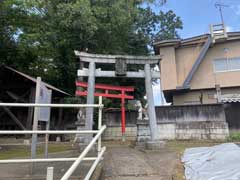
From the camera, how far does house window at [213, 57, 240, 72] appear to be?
1338 cm

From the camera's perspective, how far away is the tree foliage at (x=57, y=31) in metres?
11.6

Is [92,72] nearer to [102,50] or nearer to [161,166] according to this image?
[161,166]

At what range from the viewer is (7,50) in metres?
12.6

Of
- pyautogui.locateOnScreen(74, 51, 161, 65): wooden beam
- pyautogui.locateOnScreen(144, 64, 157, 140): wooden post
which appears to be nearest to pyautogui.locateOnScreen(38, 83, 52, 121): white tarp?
pyautogui.locateOnScreen(74, 51, 161, 65): wooden beam

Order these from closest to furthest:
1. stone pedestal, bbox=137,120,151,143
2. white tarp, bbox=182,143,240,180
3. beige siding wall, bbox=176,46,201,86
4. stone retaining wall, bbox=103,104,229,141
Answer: white tarp, bbox=182,143,240,180 < stone pedestal, bbox=137,120,151,143 < stone retaining wall, bbox=103,104,229,141 < beige siding wall, bbox=176,46,201,86

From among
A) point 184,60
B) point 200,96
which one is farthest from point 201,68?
point 200,96

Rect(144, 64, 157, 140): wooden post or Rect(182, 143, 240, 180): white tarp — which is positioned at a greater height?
Rect(144, 64, 157, 140): wooden post

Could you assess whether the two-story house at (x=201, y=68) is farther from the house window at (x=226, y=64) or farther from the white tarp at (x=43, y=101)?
the white tarp at (x=43, y=101)

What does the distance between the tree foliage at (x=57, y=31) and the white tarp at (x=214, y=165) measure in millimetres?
9013

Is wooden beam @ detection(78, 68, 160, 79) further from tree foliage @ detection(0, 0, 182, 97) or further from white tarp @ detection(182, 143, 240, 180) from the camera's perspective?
tree foliage @ detection(0, 0, 182, 97)

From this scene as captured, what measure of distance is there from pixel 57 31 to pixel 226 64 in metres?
10.5

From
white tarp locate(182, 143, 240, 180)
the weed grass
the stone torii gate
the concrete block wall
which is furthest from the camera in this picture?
the concrete block wall

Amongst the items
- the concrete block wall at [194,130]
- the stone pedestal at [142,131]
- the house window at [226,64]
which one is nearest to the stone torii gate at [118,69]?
the stone pedestal at [142,131]

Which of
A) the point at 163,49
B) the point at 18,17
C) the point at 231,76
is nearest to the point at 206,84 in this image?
the point at 231,76
